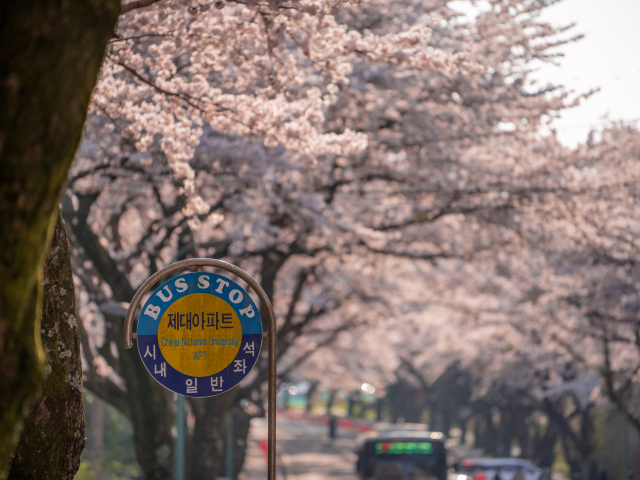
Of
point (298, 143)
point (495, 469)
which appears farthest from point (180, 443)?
point (495, 469)

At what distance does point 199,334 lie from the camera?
5453mm

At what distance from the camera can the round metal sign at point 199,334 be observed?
212 inches

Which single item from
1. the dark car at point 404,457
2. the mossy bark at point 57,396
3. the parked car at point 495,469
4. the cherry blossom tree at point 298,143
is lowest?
the parked car at point 495,469

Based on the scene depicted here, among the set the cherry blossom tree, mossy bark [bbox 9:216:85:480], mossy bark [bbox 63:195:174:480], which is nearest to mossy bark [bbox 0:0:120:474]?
mossy bark [bbox 9:216:85:480]

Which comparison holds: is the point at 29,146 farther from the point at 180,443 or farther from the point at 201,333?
the point at 180,443

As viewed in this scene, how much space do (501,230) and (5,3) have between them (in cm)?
1411

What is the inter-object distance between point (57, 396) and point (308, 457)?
35.6 metres

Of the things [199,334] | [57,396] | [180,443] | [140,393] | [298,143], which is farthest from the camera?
[180,443]

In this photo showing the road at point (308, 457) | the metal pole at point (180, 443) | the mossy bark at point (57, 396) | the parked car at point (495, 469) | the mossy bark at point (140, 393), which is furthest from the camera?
the road at point (308, 457)

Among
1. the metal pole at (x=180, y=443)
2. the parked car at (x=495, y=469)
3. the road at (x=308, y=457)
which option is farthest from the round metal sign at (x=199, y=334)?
the road at (x=308, y=457)

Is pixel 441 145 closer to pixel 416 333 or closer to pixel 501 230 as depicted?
pixel 501 230

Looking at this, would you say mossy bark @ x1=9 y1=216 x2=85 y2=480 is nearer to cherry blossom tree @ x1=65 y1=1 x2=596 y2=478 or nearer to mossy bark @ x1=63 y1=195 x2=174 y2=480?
cherry blossom tree @ x1=65 y1=1 x2=596 y2=478

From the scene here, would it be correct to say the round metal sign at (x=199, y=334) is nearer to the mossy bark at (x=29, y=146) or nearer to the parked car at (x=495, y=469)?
the mossy bark at (x=29, y=146)

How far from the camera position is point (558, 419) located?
2739 cm
